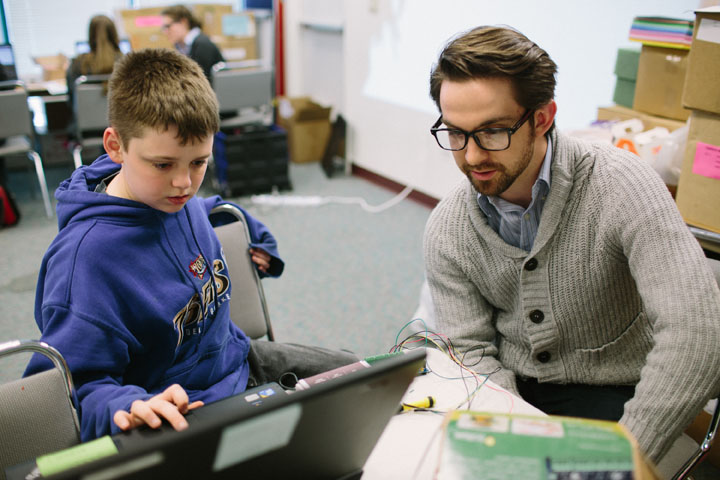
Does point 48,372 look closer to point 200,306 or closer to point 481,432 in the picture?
point 200,306

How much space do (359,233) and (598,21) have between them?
1.70m

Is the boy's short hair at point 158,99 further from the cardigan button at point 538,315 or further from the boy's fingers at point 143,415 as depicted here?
the cardigan button at point 538,315

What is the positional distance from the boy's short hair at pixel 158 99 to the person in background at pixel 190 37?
299cm

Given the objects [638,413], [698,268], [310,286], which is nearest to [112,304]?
[638,413]

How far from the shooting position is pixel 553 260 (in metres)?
1.22

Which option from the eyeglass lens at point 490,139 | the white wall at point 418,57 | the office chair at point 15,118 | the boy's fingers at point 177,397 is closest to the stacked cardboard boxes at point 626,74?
the white wall at point 418,57

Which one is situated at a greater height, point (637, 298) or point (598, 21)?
point (598, 21)

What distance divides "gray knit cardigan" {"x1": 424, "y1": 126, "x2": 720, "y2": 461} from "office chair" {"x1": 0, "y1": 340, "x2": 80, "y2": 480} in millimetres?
765

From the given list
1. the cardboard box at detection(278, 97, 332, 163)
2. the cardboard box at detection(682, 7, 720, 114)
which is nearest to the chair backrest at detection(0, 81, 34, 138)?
the cardboard box at detection(278, 97, 332, 163)

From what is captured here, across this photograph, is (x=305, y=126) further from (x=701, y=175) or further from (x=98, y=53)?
(x=701, y=175)

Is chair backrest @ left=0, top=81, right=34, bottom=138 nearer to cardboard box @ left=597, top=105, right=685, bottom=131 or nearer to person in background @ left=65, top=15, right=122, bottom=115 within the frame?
person in background @ left=65, top=15, right=122, bottom=115

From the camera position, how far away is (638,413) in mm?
1011

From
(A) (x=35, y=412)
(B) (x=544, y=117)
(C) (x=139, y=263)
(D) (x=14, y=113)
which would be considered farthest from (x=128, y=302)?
(D) (x=14, y=113)

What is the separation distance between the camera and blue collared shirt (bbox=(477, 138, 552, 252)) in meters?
1.24
